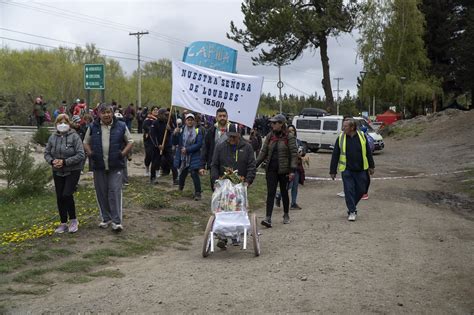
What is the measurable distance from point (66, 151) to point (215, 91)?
403 centimetres

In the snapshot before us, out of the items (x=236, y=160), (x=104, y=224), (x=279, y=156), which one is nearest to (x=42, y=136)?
(x=104, y=224)

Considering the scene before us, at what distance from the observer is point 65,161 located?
7.73 metres

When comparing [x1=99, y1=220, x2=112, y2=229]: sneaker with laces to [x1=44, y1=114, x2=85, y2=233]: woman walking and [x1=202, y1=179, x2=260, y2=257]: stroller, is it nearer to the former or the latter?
[x1=44, y1=114, x2=85, y2=233]: woman walking

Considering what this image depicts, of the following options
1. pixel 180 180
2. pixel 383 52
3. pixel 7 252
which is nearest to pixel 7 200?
pixel 180 180

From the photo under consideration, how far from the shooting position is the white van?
27734 millimetres

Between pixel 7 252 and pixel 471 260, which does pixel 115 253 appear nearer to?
pixel 7 252

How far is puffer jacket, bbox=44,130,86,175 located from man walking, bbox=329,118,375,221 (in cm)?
465

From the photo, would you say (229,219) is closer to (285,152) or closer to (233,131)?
(233,131)

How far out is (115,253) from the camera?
289 inches

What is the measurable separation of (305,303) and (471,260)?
115 inches

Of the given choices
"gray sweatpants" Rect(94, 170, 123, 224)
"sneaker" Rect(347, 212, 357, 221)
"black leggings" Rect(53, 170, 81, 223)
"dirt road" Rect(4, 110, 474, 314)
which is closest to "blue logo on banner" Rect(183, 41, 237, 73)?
"dirt road" Rect(4, 110, 474, 314)

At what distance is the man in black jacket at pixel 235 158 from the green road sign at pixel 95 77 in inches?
384

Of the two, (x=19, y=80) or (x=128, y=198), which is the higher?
(x=19, y=80)

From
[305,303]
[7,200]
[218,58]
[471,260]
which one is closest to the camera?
[305,303]
